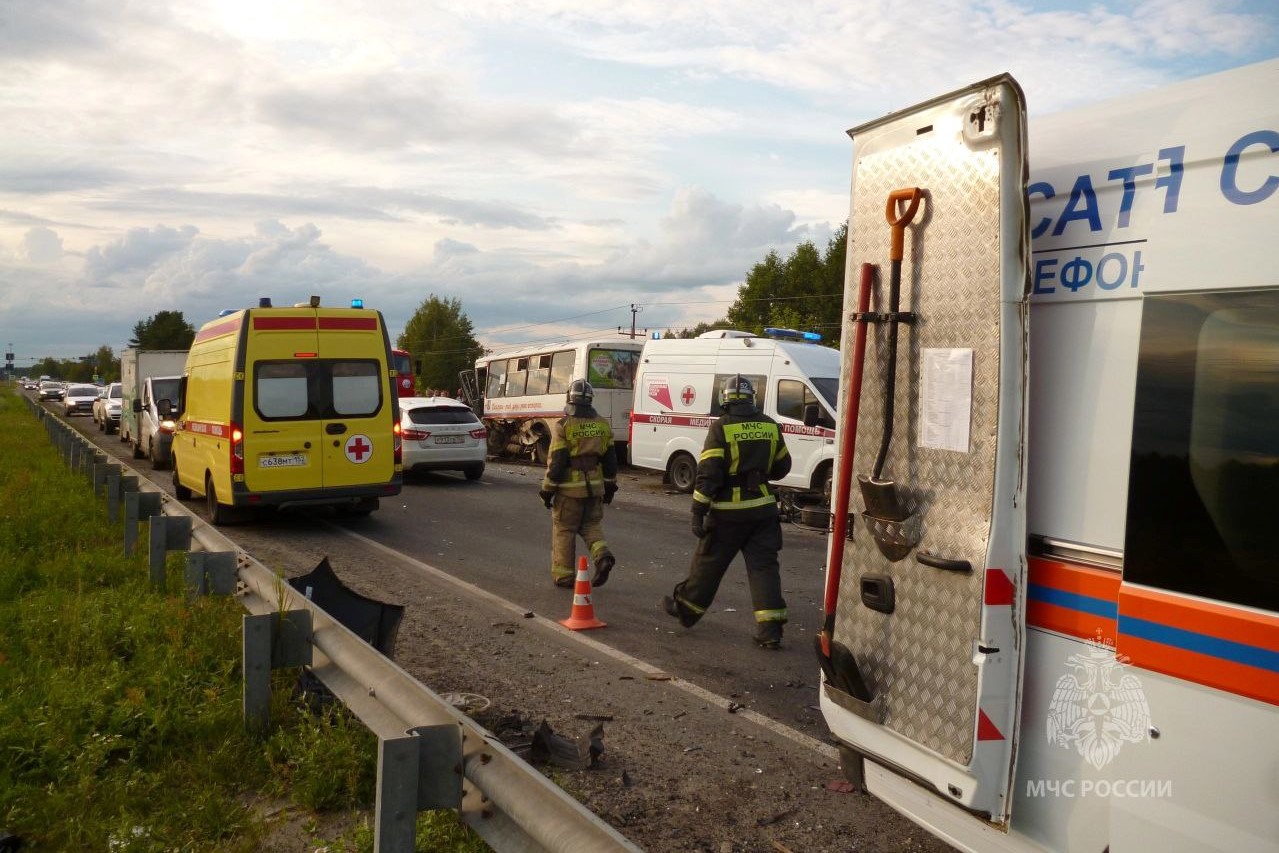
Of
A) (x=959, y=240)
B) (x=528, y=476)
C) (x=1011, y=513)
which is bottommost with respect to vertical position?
(x=528, y=476)

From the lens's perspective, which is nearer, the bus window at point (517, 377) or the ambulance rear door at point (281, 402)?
the ambulance rear door at point (281, 402)

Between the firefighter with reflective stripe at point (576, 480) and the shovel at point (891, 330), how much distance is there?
204 inches

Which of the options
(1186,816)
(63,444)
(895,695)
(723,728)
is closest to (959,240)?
(895,695)

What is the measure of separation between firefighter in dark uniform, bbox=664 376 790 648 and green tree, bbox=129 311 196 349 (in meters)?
119

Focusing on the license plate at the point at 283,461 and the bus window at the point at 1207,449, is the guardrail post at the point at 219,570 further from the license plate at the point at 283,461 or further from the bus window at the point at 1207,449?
the license plate at the point at 283,461

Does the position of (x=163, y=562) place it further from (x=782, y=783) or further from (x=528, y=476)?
(x=528, y=476)

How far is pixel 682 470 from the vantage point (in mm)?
17312

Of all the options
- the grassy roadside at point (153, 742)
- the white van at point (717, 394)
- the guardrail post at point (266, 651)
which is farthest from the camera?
the white van at point (717, 394)

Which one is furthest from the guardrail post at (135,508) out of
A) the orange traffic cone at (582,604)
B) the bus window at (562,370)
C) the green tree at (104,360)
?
the green tree at (104,360)

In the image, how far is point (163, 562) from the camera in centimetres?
698

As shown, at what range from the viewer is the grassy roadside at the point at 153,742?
12.0 feet

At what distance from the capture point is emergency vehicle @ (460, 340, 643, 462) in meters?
22.4

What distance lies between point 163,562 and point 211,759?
3201 mm

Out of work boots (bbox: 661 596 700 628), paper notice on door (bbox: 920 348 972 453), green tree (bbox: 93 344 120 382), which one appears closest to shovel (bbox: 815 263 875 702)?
paper notice on door (bbox: 920 348 972 453)
